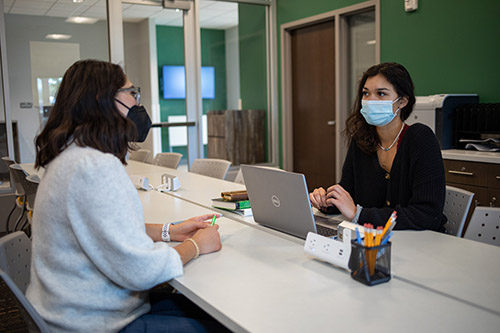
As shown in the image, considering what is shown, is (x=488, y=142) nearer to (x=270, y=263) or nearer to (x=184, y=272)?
(x=270, y=263)

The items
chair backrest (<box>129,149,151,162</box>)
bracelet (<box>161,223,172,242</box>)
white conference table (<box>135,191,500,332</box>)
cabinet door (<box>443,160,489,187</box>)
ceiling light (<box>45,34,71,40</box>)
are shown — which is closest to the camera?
white conference table (<box>135,191,500,332</box>)

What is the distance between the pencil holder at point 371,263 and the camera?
51.9 inches

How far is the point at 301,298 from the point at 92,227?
22.6 inches

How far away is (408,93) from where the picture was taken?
2.27 metres

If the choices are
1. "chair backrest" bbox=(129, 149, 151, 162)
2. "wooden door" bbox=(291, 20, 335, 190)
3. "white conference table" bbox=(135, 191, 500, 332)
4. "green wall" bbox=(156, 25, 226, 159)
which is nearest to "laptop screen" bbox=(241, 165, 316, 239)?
"white conference table" bbox=(135, 191, 500, 332)

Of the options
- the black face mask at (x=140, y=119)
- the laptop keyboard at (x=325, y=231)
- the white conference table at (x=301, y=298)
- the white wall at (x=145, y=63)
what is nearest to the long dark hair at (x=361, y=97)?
the laptop keyboard at (x=325, y=231)

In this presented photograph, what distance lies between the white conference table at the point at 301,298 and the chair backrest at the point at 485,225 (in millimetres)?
745

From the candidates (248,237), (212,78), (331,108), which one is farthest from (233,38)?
(248,237)

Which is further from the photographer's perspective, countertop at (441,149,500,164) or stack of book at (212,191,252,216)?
countertop at (441,149,500,164)

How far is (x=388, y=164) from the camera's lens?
2229 mm

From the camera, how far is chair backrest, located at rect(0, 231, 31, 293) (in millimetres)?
1556

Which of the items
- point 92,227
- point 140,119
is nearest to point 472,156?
point 140,119

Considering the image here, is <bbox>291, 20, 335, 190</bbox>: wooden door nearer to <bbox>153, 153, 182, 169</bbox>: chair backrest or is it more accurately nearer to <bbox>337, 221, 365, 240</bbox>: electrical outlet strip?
<bbox>153, 153, 182, 169</bbox>: chair backrest

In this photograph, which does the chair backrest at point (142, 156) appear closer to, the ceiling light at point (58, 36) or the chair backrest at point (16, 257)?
the ceiling light at point (58, 36)
